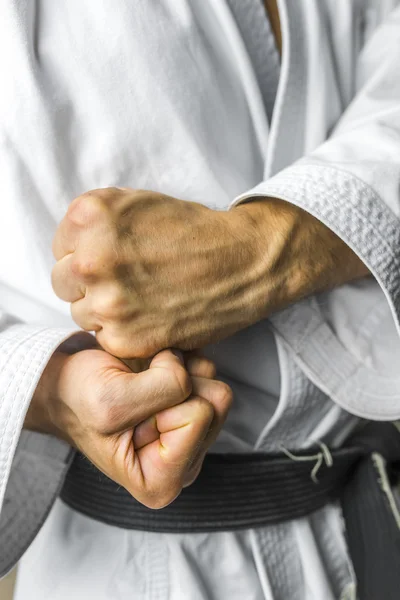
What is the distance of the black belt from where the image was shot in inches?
24.5

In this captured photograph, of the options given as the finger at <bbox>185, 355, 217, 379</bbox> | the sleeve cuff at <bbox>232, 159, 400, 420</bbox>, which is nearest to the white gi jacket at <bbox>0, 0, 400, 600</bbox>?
the sleeve cuff at <bbox>232, 159, 400, 420</bbox>

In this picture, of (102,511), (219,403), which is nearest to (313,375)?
(219,403)

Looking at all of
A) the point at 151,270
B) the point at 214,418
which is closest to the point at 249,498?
the point at 214,418

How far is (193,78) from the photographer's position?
1.99 ft

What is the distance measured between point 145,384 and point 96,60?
0.32m

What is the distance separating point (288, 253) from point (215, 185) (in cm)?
12

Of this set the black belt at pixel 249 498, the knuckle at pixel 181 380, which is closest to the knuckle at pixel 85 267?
the knuckle at pixel 181 380

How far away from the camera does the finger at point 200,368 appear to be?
0.52 meters

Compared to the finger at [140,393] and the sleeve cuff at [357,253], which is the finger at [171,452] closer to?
the finger at [140,393]

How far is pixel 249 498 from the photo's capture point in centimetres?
63

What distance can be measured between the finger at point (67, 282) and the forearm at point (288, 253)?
156 millimetres

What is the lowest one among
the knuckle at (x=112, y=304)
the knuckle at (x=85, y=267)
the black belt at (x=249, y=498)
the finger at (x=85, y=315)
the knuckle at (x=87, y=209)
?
the black belt at (x=249, y=498)

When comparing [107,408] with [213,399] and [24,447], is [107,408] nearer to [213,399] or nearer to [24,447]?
[213,399]

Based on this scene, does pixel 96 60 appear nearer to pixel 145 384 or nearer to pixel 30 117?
pixel 30 117
